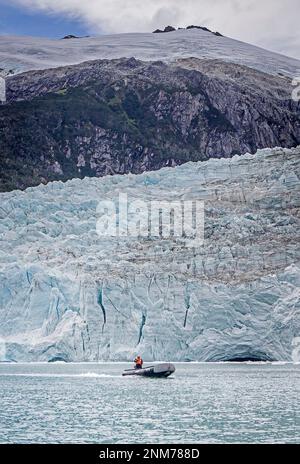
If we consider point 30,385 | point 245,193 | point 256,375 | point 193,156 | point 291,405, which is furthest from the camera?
point 193,156

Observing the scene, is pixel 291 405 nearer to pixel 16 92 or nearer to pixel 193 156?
pixel 193 156

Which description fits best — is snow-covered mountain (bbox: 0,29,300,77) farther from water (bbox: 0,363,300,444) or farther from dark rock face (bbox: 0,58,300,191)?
water (bbox: 0,363,300,444)

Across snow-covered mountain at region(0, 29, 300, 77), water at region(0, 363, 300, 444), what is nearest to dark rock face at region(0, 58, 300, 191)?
snow-covered mountain at region(0, 29, 300, 77)

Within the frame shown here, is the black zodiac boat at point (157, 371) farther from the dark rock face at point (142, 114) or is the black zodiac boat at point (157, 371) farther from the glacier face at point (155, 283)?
the dark rock face at point (142, 114)

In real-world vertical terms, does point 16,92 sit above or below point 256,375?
above

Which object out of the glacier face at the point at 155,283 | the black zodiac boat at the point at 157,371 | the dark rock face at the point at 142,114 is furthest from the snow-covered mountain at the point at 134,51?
the black zodiac boat at the point at 157,371

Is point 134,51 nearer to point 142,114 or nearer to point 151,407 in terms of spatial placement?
point 142,114

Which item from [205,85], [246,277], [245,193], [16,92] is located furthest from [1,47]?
[246,277]
